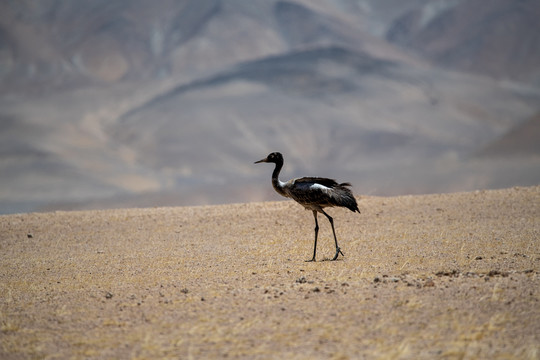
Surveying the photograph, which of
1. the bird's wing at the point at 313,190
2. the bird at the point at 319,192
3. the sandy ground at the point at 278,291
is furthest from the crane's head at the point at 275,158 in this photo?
the sandy ground at the point at 278,291

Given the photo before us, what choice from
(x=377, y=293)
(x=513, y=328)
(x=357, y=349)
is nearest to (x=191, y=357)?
(x=357, y=349)

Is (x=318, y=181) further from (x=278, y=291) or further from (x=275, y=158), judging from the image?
(x=278, y=291)

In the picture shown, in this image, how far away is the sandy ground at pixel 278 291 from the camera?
8.55 m

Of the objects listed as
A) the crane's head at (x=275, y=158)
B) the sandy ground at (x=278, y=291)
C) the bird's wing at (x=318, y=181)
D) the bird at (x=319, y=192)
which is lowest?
the sandy ground at (x=278, y=291)

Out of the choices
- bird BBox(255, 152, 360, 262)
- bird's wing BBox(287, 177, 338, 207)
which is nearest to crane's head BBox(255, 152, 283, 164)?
bird BBox(255, 152, 360, 262)

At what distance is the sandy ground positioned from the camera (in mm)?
8555

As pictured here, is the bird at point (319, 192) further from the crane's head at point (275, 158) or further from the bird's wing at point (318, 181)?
the crane's head at point (275, 158)

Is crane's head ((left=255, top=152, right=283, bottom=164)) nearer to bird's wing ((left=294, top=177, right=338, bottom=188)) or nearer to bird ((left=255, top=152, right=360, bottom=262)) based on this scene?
bird ((left=255, top=152, right=360, bottom=262))

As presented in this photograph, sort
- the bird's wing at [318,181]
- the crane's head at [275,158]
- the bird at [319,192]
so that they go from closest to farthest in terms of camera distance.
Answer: the bird at [319,192] < the bird's wing at [318,181] < the crane's head at [275,158]

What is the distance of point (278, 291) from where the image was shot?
1120 centimetres

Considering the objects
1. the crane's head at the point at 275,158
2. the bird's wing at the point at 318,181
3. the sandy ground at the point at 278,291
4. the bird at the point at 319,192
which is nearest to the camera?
the sandy ground at the point at 278,291

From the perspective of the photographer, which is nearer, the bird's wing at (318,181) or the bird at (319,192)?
the bird at (319,192)

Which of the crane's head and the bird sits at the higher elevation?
the crane's head

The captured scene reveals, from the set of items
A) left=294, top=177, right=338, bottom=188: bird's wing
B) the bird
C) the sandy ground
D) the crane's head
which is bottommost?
the sandy ground
